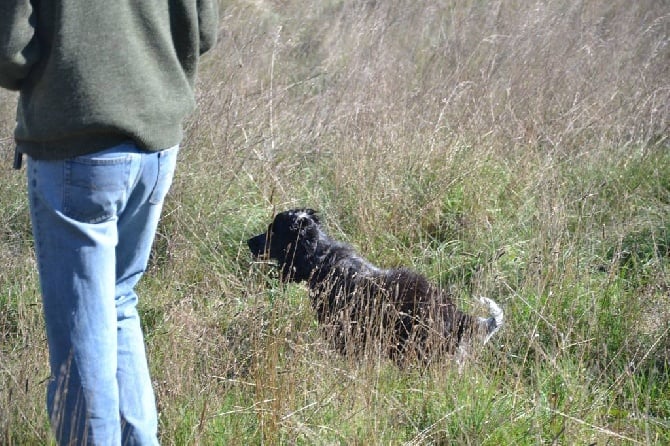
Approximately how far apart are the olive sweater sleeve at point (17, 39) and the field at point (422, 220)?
1061 mm

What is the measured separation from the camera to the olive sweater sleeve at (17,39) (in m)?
2.01

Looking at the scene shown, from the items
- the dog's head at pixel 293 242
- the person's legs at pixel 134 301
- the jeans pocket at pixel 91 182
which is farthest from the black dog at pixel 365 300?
the jeans pocket at pixel 91 182

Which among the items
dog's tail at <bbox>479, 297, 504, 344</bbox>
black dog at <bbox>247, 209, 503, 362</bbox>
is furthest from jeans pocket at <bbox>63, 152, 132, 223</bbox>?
dog's tail at <bbox>479, 297, 504, 344</bbox>

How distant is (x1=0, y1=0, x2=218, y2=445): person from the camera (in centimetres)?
208

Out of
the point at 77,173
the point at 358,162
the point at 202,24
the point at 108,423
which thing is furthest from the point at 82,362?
the point at 358,162

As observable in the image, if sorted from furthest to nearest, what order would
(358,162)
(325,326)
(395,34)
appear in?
(395,34)
(358,162)
(325,326)

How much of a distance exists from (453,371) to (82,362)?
147cm

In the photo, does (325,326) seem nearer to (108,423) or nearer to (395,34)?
(108,423)

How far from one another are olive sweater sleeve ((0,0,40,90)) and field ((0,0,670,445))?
106 centimetres

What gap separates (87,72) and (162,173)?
15.5 inches

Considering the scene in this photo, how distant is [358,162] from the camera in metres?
5.20

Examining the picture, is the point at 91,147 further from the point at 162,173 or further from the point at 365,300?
the point at 365,300

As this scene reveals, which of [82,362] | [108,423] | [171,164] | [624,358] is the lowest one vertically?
[624,358]

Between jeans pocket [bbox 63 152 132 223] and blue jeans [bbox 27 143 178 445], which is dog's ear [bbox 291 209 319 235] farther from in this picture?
jeans pocket [bbox 63 152 132 223]
